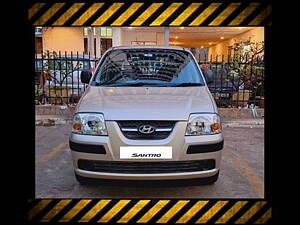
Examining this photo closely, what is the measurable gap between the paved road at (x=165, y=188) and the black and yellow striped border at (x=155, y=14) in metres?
1.68

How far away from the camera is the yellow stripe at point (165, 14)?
288 cm

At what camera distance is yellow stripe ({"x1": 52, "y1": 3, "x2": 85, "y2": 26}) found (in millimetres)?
2865

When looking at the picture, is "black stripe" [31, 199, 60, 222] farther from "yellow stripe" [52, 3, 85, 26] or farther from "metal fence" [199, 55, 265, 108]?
"metal fence" [199, 55, 265, 108]

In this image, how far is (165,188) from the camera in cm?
423

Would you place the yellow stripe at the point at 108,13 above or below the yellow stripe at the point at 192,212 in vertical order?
above

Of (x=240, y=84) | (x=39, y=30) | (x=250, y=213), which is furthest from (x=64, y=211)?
(x=39, y=30)

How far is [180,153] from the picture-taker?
11.3 feet

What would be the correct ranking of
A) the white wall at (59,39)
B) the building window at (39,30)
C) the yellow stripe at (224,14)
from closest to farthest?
the yellow stripe at (224,14)
the white wall at (59,39)
the building window at (39,30)

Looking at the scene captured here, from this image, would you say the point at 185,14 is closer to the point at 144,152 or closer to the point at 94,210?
the point at 144,152

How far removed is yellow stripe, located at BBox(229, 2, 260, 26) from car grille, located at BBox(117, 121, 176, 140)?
3.81 feet

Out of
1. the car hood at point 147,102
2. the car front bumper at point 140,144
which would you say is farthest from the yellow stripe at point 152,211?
the car hood at point 147,102

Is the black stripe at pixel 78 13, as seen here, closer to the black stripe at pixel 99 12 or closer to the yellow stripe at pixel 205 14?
the black stripe at pixel 99 12
